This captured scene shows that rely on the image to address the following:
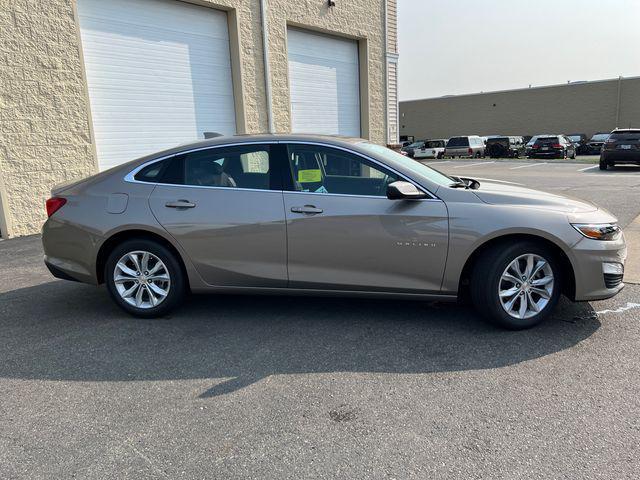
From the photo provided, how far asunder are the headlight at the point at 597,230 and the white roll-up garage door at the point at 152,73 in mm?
8551

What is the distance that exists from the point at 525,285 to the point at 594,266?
53 centimetres

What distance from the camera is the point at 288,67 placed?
12.5 metres

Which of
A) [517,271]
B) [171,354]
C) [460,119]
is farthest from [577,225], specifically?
[460,119]

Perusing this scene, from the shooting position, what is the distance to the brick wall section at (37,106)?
8.14 m

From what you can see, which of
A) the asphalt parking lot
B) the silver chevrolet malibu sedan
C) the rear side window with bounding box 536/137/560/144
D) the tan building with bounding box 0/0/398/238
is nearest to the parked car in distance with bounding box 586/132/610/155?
the rear side window with bounding box 536/137/560/144

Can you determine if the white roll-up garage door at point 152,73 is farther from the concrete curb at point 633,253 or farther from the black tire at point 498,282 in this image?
the concrete curb at point 633,253

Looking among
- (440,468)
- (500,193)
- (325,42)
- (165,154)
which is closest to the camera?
(440,468)

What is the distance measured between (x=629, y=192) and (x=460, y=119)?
40.6m

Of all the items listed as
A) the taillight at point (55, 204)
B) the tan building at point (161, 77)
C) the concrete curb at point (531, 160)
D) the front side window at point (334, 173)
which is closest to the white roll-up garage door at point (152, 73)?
the tan building at point (161, 77)

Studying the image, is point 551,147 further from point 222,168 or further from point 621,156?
point 222,168

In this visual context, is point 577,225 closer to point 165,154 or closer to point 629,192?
point 165,154

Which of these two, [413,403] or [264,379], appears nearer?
[413,403]

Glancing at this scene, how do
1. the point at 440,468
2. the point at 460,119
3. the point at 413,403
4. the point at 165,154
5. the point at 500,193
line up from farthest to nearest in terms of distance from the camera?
the point at 460,119 < the point at 165,154 < the point at 500,193 < the point at 413,403 < the point at 440,468

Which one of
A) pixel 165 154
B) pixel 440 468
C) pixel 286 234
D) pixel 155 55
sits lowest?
pixel 440 468
